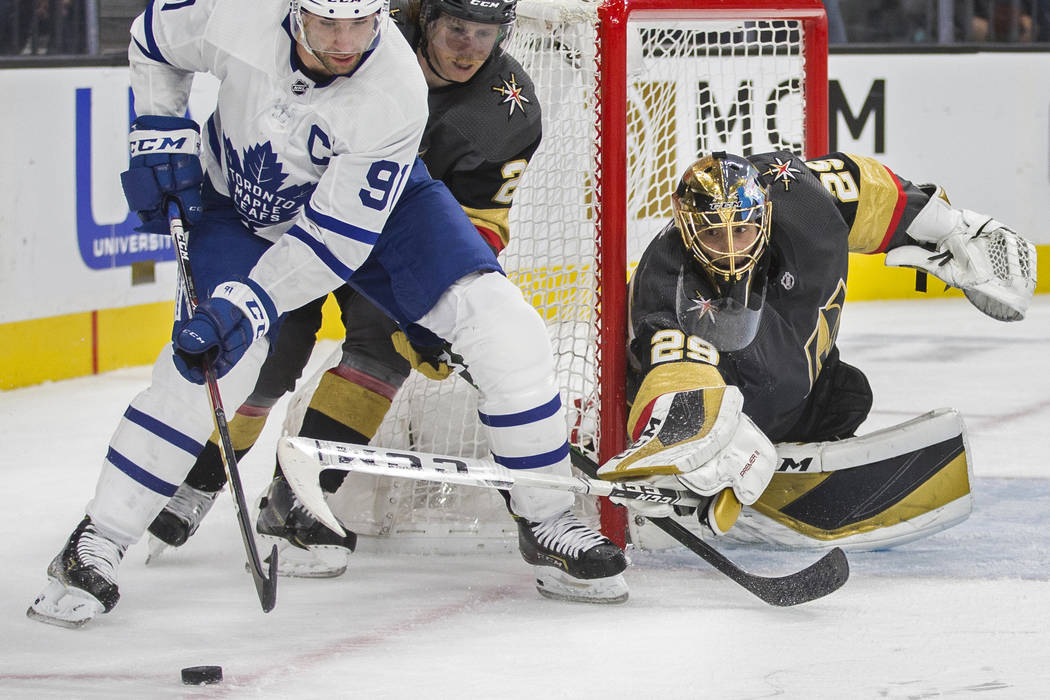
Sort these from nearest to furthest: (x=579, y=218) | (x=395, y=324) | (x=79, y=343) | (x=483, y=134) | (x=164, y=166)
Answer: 1. (x=164, y=166)
2. (x=483, y=134)
3. (x=395, y=324)
4. (x=579, y=218)
5. (x=79, y=343)

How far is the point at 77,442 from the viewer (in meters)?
3.71

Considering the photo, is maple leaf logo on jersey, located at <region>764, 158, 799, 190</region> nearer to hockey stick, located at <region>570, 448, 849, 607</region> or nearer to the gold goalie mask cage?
the gold goalie mask cage

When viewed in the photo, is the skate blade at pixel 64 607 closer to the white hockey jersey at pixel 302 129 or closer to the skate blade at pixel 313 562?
the skate blade at pixel 313 562

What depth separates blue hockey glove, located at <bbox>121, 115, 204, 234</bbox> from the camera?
2.43 meters

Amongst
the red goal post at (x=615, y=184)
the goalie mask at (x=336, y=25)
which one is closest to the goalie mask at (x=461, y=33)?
the red goal post at (x=615, y=184)

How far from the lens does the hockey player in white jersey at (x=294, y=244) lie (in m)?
2.29

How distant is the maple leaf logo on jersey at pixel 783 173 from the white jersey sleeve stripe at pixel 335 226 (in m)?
0.74

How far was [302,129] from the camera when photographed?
91.8 inches

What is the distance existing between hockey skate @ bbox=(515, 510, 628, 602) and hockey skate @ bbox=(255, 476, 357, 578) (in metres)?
0.31

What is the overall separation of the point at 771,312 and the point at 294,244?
80 cm

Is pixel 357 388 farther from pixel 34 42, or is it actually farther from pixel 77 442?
pixel 34 42

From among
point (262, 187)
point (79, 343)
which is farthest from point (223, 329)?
point (79, 343)

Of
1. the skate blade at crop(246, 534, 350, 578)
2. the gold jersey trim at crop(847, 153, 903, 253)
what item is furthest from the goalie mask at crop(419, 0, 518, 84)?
the skate blade at crop(246, 534, 350, 578)

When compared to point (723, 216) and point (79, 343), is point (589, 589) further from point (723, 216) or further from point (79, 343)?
point (79, 343)
